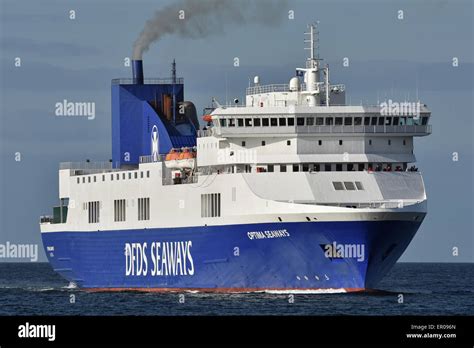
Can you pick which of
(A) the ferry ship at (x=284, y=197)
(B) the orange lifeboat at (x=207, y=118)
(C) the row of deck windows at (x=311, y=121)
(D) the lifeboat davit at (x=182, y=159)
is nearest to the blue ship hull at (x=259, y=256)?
(A) the ferry ship at (x=284, y=197)

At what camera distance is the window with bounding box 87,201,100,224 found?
79562 millimetres

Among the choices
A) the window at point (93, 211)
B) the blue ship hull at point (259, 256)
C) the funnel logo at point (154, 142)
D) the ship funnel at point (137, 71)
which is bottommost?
the blue ship hull at point (259, 256)

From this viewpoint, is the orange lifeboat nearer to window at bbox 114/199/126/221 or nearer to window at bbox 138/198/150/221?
window at bbox 138/198/150/221

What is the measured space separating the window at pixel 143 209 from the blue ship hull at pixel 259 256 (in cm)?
71

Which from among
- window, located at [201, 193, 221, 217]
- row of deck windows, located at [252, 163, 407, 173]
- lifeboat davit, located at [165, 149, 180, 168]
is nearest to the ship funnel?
lifeboat davit, located at [165, 149, 180, 168]

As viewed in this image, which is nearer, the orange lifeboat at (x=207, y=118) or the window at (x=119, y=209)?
the orange lifeboat at (x=207, y=118)

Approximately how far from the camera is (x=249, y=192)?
64.9 m

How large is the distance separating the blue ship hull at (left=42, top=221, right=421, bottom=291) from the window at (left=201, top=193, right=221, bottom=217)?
0.65 metres

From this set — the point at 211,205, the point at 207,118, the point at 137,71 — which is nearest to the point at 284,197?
the point at 211,205

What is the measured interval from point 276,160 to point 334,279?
5573 millimetres

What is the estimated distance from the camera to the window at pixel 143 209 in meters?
74.2

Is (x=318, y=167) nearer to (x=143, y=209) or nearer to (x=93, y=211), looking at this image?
(x=143, y=209)

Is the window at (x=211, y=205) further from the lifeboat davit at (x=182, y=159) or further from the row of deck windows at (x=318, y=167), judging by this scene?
the lifeboat davit at (x=182, y=159)
